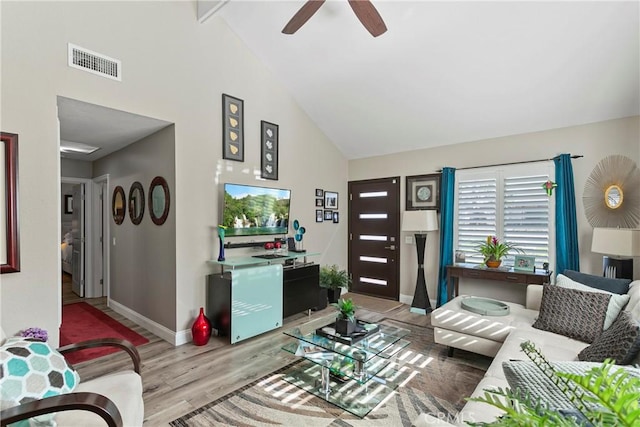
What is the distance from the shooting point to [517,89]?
11.9 feet

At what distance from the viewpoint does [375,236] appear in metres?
5.57

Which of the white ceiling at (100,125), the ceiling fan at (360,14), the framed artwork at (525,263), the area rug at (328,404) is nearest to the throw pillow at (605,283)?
the framed artwork at (525,263)

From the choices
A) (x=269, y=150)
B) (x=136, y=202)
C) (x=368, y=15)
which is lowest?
(x=136, y=202)

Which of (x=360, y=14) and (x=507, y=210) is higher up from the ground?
(x=360, y=14)

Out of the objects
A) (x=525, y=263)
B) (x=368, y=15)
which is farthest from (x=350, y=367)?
(x=368, y=15)

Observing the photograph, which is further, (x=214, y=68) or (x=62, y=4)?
(x=214, y=68)

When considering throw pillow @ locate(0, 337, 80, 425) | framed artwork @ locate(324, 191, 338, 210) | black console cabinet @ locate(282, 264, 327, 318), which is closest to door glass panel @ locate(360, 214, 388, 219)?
framed artwork @ locate(324, 191, 338, 210)

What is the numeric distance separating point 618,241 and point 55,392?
4.48 m

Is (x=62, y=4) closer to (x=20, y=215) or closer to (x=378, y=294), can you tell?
(x=20, y=215)

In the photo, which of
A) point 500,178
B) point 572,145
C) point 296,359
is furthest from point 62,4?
point 572,145

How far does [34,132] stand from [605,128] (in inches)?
225

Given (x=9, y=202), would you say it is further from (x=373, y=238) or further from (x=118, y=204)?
(x=373, y=238)

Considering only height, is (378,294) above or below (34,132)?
below

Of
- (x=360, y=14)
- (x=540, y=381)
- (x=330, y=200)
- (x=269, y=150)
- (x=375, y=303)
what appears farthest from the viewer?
(x=330, y=200)
